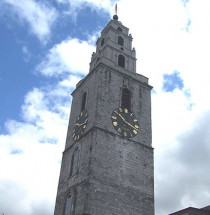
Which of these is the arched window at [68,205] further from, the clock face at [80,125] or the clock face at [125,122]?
the clock face at [125,122]

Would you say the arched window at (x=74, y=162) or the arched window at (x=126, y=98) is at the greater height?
the arched window at (x=126, y=98)

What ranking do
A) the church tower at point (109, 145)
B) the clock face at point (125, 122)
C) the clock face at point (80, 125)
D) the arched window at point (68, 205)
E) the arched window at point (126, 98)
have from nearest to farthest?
the church tower at point (109, 145) → the arched window at point (68, 205) → the clock face at point (125, 122) → the clock face at point (80, 125) → the arched window at point (126, 98)

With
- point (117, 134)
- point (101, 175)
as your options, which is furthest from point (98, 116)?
point (101, 175)

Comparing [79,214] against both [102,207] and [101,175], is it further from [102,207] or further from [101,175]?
[101,175]

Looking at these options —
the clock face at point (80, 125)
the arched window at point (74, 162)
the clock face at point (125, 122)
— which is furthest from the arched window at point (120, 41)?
the arched window at point (74, 162)

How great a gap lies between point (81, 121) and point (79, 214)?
9.69 meters

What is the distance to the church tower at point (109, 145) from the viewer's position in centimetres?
2700

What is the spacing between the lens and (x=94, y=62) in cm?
3891

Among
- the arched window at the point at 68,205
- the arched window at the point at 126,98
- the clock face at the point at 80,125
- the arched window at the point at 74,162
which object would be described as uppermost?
the arched window at the point at 126,98

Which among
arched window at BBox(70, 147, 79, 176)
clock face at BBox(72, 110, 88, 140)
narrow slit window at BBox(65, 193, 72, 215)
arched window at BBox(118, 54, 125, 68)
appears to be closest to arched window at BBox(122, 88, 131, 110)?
clock face at BBox(72, 110, 88, 140)

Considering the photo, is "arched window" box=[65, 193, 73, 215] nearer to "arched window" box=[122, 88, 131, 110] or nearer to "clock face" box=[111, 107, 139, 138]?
"clock face" box=[111, 107, 139, 138]

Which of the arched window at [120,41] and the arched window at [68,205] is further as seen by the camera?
the arched window at [120,41]

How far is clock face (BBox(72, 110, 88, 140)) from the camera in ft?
104

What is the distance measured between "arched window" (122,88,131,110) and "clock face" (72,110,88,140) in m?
3.93
